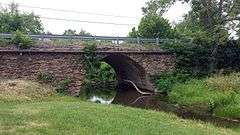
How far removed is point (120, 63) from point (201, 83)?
48.6ft

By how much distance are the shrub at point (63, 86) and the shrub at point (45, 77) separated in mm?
820

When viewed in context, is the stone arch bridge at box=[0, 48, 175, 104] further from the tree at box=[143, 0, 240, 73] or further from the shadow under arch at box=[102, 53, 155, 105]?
the tree at box=[143, 0, 240, 73]

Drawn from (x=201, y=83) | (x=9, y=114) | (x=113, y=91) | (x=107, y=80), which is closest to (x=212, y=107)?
(x=201, y=83)

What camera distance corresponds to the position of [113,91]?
169 feet

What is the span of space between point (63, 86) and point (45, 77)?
171 cm

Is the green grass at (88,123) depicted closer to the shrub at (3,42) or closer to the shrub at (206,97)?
the shrub at (206,97)

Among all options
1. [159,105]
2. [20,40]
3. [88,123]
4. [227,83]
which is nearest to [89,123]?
[88,123]

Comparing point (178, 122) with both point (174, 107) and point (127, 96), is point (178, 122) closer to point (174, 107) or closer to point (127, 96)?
point (174, 107)

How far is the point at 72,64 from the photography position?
1581 inches

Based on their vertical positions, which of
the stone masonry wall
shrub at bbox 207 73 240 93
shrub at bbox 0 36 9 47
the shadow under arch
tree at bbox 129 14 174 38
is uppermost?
tree at bbox 129 14 174 38

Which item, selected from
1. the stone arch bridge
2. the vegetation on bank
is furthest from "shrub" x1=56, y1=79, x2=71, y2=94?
the vegetation on bank

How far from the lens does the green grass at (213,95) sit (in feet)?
105

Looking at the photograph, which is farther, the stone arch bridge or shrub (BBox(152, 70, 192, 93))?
shrub (BBox(152, 70, 192, 93))

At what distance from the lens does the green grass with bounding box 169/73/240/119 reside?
3192 centimetres
